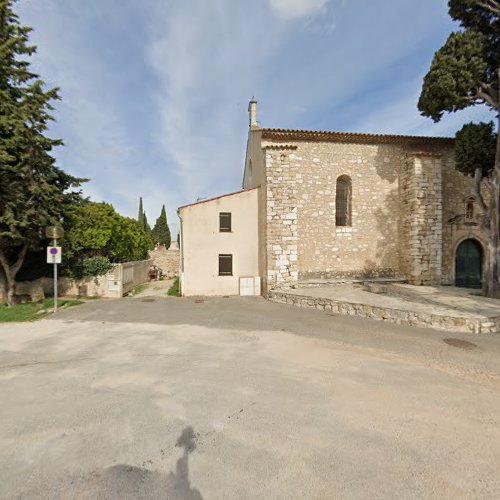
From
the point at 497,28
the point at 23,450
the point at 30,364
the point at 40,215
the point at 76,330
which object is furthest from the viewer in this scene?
the point at 40,215

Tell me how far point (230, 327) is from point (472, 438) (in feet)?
16.8

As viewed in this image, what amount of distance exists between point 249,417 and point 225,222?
9.48 m

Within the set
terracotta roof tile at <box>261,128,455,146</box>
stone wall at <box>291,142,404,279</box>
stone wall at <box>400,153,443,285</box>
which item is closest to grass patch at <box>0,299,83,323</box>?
stone wall at <box>291,142,404,279</box>

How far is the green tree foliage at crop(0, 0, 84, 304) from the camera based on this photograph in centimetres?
916

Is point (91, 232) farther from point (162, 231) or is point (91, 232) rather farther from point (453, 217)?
point (162, 231)

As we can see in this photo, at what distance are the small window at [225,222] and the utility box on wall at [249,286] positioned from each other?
8.48 feet

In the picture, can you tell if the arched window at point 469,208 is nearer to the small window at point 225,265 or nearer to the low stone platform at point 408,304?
the low stone platform at point 408,304

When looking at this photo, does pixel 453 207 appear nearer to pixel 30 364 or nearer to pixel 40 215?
pixel 30 364

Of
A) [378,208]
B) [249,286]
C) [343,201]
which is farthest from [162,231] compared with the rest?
[378,208]

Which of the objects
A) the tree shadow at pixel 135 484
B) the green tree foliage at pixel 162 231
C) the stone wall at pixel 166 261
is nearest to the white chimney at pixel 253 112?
the stone wall at pixel 166 261

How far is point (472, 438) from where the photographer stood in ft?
8.79

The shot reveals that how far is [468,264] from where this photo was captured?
41.3 ft

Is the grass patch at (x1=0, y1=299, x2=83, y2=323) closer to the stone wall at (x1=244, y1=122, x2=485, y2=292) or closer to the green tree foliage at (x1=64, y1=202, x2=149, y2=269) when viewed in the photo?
the green tree foliage at (x1=64, y1=202, x2=149, y2=269)

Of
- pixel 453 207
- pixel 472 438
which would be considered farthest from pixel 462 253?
pixel 472 438
